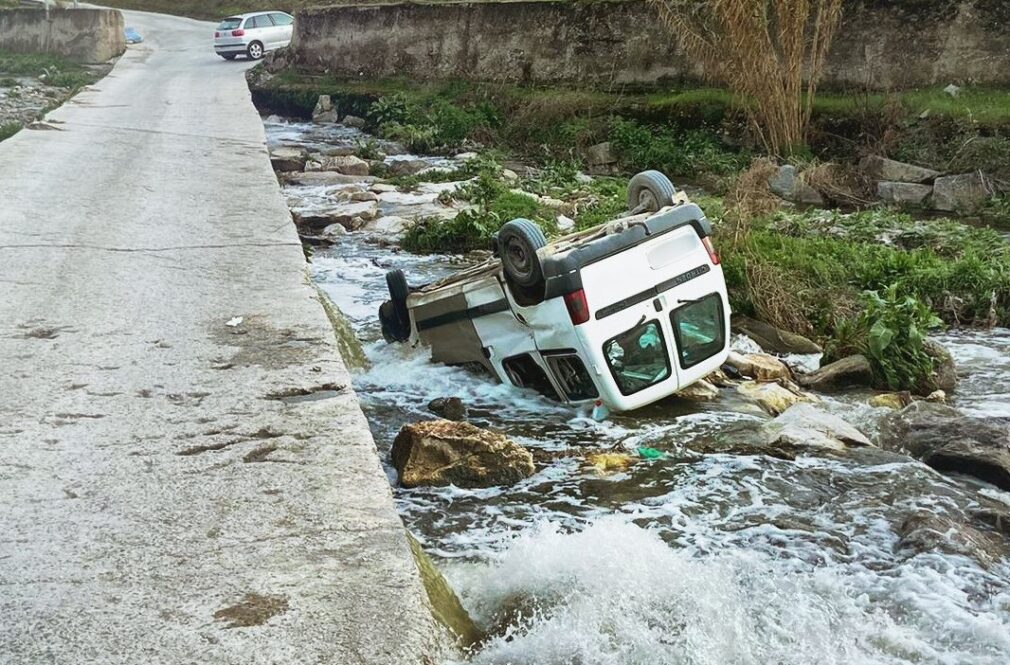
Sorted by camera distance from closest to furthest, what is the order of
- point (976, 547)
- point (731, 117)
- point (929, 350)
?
point (976, 547) → point (929, 350) → point (731, 117)

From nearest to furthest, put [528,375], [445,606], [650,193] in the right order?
[445,606] → [528,375] → [650,193]

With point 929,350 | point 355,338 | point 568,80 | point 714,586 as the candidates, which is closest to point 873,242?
point 929,350

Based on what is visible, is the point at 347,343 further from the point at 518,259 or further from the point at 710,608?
the point at 710,608

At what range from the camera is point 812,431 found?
7.13 m

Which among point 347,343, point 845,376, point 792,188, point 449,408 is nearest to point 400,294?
point 347,343

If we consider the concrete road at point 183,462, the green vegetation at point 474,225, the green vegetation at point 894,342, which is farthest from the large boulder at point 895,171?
the concrete road at point 183,462

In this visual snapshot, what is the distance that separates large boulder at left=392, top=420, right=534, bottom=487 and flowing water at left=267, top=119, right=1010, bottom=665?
9 cm

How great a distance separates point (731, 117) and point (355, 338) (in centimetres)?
1097

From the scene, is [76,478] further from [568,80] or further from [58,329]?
[568,80]

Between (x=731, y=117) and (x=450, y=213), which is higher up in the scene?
(x=731, y=117)

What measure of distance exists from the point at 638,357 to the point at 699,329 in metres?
0.53

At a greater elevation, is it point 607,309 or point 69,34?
point 607,309

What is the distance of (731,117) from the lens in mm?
18359

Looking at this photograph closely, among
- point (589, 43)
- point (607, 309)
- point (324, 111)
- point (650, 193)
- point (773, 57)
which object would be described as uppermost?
point (773, 57)
